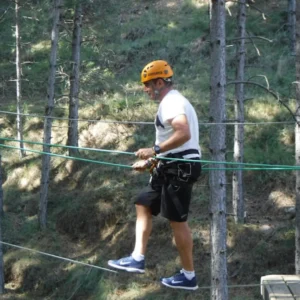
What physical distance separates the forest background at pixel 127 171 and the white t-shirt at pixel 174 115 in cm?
426

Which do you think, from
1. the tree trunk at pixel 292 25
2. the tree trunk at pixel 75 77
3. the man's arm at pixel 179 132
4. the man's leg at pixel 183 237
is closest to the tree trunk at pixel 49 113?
the tree trunk at pixel 75 77

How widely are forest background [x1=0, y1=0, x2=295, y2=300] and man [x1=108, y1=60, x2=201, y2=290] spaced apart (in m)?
4.24

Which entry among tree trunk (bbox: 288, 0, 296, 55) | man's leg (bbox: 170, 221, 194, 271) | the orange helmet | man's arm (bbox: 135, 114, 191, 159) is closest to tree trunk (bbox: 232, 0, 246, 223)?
tree trunk (bbox: 288, 0, 296, 55)

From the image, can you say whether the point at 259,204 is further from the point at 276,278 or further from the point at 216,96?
the point at 276,278

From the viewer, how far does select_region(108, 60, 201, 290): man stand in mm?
5438

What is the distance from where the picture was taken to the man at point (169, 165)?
5.44 m

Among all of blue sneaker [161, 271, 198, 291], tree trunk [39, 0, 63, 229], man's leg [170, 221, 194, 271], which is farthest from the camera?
tree trunk [39, 0, 63, 229]

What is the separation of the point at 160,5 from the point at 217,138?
1920cm

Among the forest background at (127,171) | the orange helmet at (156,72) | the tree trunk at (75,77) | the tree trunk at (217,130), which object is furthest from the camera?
the tree trunk at (75,77)

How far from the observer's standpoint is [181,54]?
22.4 meters

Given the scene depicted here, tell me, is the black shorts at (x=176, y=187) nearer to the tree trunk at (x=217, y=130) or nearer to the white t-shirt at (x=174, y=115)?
the white t-shirt at (x=174, y=115)

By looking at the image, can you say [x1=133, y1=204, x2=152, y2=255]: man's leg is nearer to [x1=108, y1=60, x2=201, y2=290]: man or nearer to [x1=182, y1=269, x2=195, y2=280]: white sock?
[x1=108, y1=60, x2=201, y2=290]: man

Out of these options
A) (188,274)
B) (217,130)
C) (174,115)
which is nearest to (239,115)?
(217,130)

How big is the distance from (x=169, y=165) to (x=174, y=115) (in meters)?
0.54
